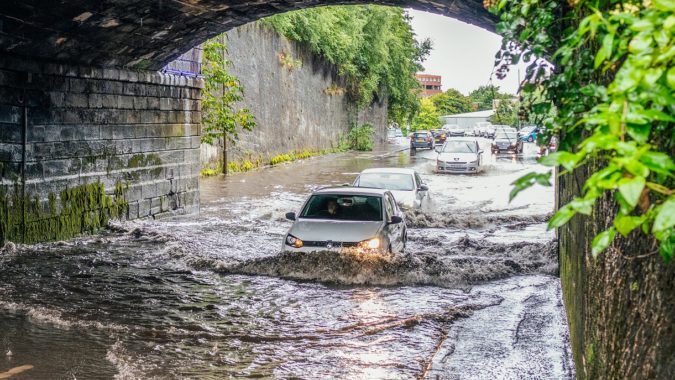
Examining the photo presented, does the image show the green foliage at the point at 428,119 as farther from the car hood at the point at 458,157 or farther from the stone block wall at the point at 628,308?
the stone block wall at the point at 628,308

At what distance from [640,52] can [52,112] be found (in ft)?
47.8

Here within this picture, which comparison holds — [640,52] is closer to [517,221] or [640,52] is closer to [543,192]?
[517,221]

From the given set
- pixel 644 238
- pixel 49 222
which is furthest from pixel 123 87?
pixel 644 238

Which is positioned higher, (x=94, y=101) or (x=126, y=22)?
(x=126, y=22)

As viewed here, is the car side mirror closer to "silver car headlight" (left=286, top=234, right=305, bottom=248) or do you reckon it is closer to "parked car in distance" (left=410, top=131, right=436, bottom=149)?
"silver car headlight" (left=286, top=234, right=305, bottom=248)

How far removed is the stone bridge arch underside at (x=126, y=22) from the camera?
43.0 feet

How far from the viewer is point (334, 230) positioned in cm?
1223

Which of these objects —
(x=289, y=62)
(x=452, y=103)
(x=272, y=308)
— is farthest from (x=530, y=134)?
(x=452, y=103)

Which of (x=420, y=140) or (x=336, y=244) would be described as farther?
(x=420, y=140)

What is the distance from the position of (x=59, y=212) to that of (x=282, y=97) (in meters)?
25.0

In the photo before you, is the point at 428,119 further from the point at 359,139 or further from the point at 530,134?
the point at 530,134

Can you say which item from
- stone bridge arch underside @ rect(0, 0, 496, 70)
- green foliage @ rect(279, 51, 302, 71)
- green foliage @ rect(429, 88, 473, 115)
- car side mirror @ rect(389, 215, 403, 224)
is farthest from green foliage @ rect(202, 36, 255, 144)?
green foliage @ rect(429, 88, 473, 115)

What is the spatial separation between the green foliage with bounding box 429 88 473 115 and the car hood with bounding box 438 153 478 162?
103m

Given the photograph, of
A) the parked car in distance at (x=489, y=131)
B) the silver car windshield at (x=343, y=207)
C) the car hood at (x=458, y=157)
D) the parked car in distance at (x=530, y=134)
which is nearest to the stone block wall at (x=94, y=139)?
the silver car windshield at (x=343, y=207)
